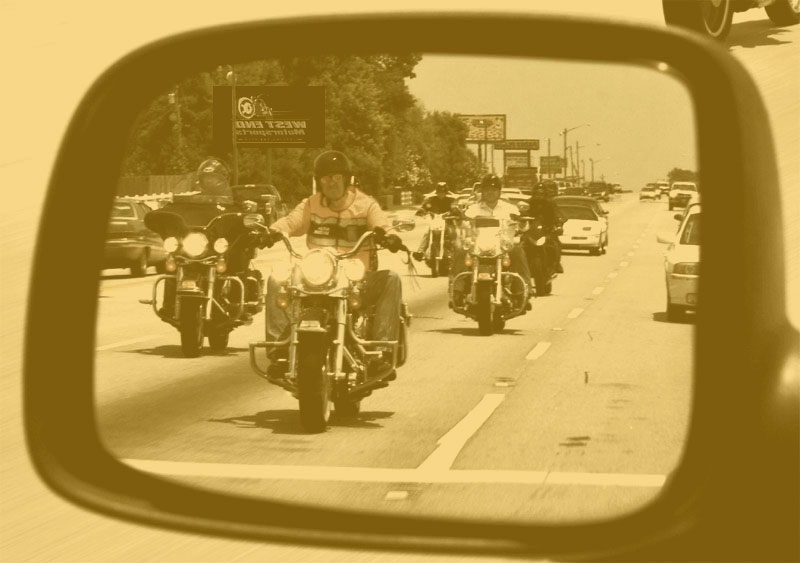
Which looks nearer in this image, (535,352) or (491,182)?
(491,182)

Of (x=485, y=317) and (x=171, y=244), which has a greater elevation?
(x=171, y=244)

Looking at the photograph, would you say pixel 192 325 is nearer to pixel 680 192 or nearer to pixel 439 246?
pixel 439 246

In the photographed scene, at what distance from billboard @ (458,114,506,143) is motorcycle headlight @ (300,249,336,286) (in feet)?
12.9

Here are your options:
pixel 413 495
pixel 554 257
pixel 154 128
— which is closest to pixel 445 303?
pixel 154 128

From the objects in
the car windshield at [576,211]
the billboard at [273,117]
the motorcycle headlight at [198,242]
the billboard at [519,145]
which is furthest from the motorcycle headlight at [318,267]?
the billboard at [519,145]

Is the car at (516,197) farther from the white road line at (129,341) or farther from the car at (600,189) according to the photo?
the white road line at (129,341)

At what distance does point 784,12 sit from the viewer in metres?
30.1

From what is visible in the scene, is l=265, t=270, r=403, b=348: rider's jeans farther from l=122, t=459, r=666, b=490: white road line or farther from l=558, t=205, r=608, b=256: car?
l=122, t=459, r=666, b=490: white road line

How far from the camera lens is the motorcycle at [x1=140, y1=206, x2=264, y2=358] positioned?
7.96 m

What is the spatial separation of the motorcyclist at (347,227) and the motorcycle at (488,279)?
25 centimetres

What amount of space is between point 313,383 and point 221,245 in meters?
3.75

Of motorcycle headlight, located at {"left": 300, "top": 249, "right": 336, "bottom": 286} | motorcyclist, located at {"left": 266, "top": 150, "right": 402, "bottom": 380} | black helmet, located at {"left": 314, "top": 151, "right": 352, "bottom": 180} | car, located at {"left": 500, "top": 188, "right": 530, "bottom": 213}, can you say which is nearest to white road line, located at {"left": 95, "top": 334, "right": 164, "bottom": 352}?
motorcycle headlight, located at {"left": 300, "top": 249, "right": 336, "bottom": 286}

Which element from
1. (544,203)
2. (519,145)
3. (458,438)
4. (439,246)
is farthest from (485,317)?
(519,145)

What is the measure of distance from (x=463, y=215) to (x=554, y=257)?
5.38m
